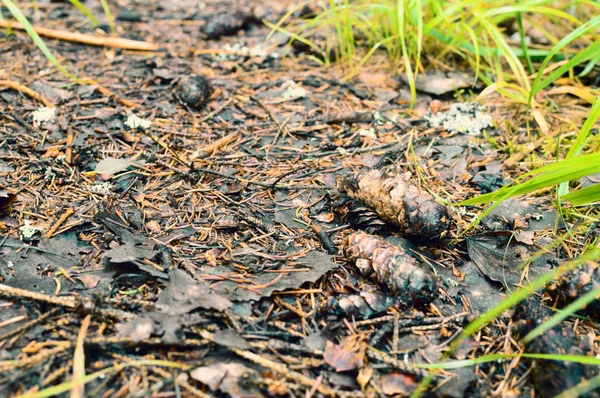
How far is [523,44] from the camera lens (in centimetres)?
260

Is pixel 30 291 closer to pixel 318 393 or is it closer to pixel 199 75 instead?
pixel 318 393

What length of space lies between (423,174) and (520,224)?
452mm

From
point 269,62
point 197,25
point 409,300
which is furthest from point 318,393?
point 197,25

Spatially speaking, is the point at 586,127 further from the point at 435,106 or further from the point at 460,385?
the point at 460,385

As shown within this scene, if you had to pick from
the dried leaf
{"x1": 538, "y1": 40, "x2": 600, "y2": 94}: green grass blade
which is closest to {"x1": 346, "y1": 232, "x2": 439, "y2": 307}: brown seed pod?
the dried leaf

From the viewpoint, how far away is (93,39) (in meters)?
2.99

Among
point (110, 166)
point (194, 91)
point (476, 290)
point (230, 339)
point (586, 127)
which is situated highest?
point (586, 127)

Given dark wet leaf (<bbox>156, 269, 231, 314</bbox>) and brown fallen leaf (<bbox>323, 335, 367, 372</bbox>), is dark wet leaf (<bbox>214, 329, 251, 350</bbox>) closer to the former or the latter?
dark wet leaf (<bbox>156, 269, 231, 314</bbox>)

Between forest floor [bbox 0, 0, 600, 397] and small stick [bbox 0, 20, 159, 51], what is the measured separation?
10cm

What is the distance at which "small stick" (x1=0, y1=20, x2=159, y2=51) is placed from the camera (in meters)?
2.97

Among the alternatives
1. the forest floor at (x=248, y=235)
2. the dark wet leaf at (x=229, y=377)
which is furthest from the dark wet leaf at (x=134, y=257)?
the dark wet leaf at (x=229, y=377)

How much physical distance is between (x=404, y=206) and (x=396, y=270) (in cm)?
28

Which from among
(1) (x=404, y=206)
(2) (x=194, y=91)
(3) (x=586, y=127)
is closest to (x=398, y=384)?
(1) (x=404, y=206)

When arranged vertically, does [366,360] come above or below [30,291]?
below
